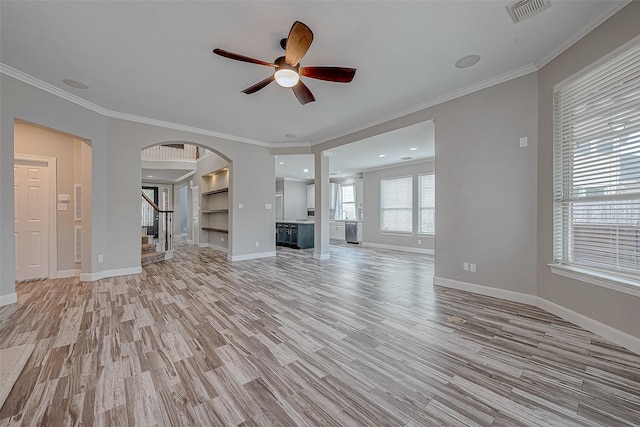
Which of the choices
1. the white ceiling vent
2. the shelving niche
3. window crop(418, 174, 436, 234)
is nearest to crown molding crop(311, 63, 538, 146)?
the white ceiling vent

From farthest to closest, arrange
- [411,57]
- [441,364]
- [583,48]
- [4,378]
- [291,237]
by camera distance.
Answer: [291,237]
[411,57]
[583,48]
[441,364]
[4,378]

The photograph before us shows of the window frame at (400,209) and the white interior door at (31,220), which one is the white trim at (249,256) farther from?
the window frame at (400,209)

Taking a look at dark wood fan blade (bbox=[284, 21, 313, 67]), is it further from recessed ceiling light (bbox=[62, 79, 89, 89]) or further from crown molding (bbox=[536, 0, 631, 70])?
recessed ceiling light (bbox=[62, 79, 89, 89])

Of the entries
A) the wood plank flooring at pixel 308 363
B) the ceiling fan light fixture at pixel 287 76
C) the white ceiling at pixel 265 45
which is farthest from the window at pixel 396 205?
the ceiling fan light fixture at pixel 287 76

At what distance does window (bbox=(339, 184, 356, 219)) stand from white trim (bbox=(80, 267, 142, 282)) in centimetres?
707

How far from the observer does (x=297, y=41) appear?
86.2 inches

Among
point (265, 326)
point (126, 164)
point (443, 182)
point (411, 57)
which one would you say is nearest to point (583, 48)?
point (411, 57)

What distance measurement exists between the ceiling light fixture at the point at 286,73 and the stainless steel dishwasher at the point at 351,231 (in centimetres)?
723

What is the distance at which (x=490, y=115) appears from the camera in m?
3.39

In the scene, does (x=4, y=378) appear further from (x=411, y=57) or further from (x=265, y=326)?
(x=411, y=57)

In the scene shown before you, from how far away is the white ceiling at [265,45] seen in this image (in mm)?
2182

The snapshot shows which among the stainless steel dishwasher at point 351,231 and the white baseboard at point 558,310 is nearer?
the white baseboard at point 558,310

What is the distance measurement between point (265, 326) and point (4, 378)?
177 centimetres

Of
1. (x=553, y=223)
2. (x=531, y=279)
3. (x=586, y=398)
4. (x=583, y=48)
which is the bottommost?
(x=586, y=398)
